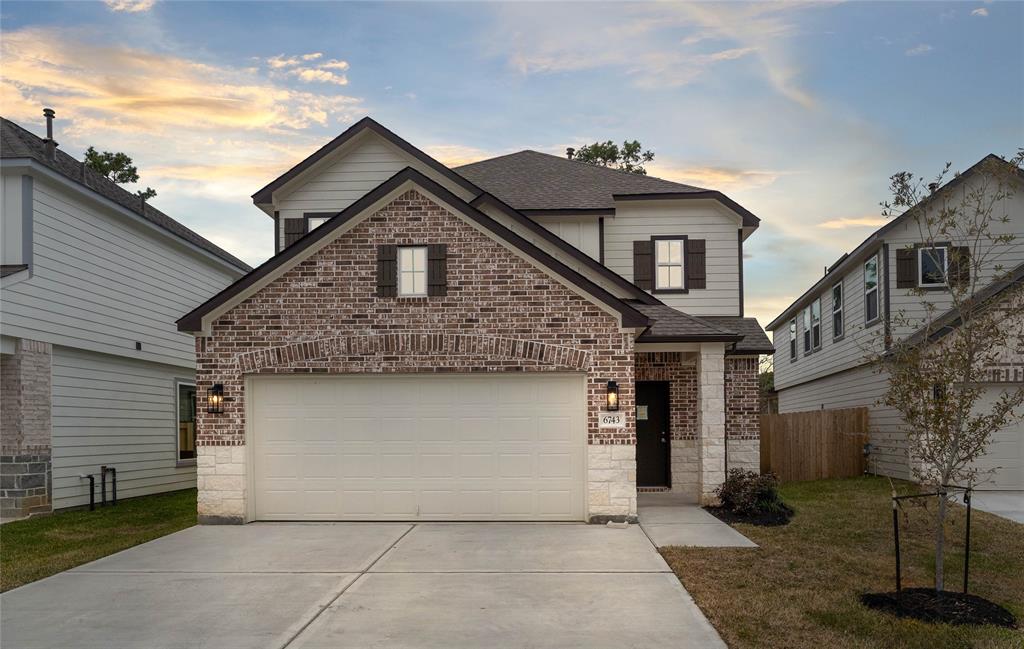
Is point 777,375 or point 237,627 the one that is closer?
point 237,627

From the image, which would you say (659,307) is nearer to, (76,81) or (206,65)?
(206,65)

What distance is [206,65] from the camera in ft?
51.7

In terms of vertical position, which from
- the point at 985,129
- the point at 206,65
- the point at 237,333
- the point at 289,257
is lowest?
the point at 237,333

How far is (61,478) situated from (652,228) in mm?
12746

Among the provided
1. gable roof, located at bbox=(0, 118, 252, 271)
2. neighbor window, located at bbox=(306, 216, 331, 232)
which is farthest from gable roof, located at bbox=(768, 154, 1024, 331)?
gable roof, located at bbox=(0, 118, 252, 271)

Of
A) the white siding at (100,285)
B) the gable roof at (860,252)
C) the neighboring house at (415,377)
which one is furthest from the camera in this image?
the gable roof at (860,252)

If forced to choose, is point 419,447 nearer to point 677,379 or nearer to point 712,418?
point 712,418

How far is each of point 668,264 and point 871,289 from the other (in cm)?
705

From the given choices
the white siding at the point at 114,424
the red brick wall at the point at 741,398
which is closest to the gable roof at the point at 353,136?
the white siding at the point at 114,424

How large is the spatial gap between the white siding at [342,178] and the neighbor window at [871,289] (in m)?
11.5

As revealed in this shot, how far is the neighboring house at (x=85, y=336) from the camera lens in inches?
572

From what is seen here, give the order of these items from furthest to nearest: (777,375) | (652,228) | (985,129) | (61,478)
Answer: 1. (777,375)
2. (652,228)
3. (985,129)
4. (61,478)

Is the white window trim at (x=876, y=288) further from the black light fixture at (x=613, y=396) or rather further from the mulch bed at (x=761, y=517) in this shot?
the black light fixture at (x=613, y=396)

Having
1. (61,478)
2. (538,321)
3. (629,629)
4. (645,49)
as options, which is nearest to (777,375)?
(645,49)
